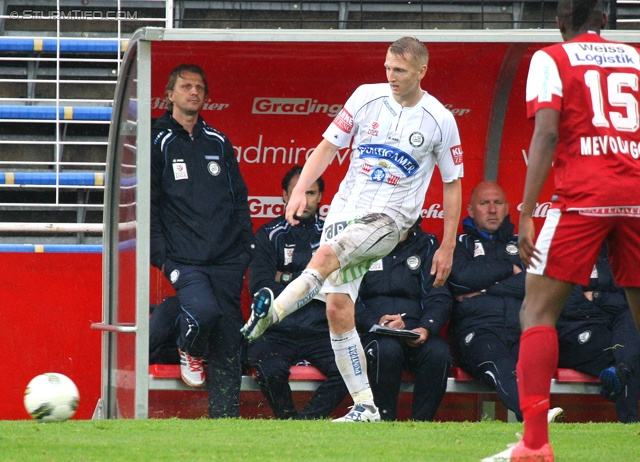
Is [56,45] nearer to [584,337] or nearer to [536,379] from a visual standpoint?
[584,337]

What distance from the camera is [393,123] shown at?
5.78 metres

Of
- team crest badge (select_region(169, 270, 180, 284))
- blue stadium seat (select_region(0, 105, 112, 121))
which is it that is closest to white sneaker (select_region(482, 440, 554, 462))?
team crest badge (select_region(169, 270, 180, 284))

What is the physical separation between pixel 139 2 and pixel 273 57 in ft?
12.6

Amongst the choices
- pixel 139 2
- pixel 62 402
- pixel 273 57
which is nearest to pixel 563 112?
pixel 62 402

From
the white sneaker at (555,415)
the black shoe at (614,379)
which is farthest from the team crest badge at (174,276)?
the black shoe at (614,379)

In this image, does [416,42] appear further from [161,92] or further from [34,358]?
[34,358]

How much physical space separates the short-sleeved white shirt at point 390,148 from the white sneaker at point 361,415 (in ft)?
3.51

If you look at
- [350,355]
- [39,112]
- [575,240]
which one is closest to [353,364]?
[350,355]

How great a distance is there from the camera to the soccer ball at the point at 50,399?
5.18 m

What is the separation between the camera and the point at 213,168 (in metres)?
6.89

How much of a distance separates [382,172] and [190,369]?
1.84m

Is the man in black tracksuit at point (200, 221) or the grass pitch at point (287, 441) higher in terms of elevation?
the man in black tracksuit at point (200, 221)

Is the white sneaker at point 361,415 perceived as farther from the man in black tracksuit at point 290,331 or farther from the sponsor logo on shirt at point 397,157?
the sponsor logo on shirt at point 397,157

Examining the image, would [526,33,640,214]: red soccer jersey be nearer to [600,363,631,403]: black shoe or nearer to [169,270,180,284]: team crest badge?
[600,363,631,403]: black shoe
